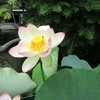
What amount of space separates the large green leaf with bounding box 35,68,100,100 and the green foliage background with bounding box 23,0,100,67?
1.42m

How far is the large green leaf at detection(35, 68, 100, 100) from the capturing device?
1.43 feet

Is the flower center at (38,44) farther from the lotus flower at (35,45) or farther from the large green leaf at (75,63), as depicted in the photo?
the large green leaf at (75,63)

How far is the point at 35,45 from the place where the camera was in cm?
51

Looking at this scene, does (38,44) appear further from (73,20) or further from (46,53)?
(73,20)

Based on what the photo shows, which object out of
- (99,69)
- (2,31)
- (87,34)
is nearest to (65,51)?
(87,34)

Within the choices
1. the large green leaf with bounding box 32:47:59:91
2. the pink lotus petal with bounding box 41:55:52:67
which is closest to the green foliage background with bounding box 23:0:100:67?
the large green leaf with bounding box 32:47:59:91

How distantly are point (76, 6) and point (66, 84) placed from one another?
1570 mm

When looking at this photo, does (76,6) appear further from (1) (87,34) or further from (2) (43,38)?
(2) (43,38)

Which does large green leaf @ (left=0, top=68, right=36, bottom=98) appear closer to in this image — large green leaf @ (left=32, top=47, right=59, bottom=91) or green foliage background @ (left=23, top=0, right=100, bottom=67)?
large green leaf @ (left=32, top=47, right=59, bottom=91)

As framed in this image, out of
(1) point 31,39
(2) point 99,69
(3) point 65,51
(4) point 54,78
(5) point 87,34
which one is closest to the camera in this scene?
(4) point 54,78

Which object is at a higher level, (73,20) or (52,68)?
(52,68)

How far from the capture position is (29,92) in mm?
590

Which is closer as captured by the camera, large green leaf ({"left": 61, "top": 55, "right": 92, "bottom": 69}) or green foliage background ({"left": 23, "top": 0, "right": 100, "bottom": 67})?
large green leaf ({"left": 61, "top": 55, "right": 92, "bottom": 69})

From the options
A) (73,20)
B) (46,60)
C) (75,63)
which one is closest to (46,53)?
(46,60)
